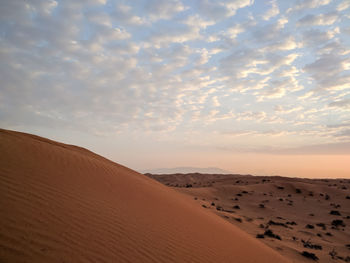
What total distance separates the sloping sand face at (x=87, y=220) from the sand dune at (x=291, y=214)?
3.68 meters

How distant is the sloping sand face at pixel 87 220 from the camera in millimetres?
3012

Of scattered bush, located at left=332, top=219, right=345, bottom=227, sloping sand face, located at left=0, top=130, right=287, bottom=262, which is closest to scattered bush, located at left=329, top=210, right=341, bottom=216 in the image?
scattered bush, located at left=332, top=219, right=345, bottom=227

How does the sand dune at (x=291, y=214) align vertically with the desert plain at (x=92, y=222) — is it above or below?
below

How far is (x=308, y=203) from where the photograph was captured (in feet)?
66.6

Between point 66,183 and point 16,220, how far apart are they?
1825 millimetres

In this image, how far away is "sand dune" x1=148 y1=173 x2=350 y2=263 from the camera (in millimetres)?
8961

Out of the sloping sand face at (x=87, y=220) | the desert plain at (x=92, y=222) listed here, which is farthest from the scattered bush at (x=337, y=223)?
the sloping sand face at (x=87, y=220)

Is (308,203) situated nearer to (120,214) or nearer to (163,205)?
(163,205)

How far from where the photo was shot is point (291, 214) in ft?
55.5

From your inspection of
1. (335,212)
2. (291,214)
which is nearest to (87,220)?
(291,214)

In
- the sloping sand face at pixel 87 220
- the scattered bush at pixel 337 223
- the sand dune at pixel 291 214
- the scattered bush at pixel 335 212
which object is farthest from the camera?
the scattered bush at pixel 335 212

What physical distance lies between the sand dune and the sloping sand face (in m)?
3.68

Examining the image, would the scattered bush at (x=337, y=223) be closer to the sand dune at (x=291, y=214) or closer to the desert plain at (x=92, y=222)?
the sand dune at (x=291, y=214)

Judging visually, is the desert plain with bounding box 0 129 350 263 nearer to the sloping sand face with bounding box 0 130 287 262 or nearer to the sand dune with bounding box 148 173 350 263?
the sloping sand face with bounding box 0 130 287 262
